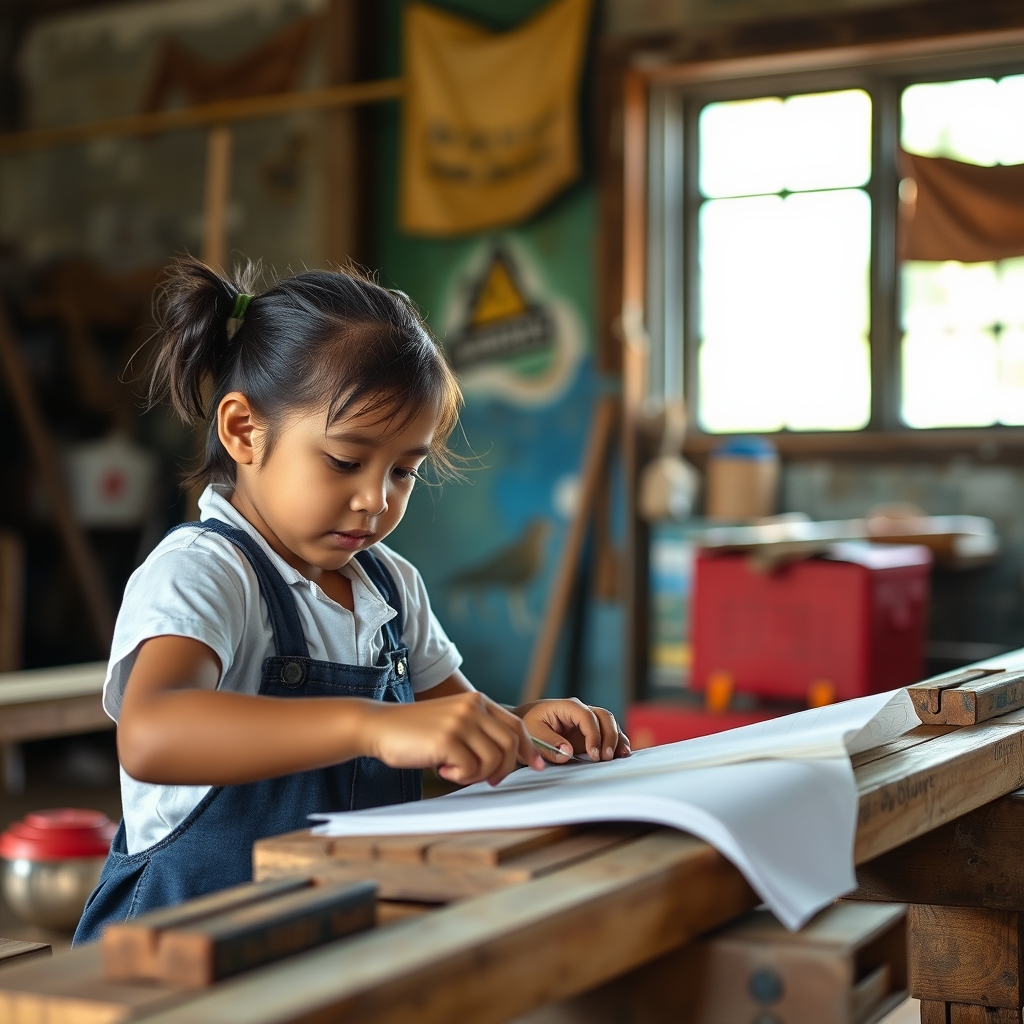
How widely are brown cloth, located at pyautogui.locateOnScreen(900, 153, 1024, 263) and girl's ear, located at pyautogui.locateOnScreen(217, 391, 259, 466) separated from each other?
2980mm

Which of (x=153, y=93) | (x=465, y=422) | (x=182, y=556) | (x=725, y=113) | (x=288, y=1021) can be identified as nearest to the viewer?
(x=288, y=1021)

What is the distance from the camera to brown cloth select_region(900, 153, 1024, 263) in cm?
382

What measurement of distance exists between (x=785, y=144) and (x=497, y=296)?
3.31 feet

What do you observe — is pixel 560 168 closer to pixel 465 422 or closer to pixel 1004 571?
pixel 465 422

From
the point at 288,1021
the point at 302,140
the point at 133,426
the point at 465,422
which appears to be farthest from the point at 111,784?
the point at 288,1021

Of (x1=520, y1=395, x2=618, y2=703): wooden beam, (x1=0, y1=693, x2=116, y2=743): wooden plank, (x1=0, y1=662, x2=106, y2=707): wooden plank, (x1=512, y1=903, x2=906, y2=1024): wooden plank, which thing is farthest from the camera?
(x1=520, y1=395, x2=618, y2=703): wooden beam

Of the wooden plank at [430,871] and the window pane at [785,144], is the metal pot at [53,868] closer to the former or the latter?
the wooden plank at [430,871]

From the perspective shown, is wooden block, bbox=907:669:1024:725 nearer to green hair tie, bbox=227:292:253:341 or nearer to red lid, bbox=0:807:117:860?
green hair tie, bbox=227:292:253:341

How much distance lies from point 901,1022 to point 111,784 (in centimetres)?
315

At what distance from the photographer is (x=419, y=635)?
1443 mm

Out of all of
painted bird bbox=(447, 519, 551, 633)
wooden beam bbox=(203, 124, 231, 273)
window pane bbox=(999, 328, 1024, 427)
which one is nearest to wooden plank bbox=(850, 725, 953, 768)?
window pane bbox=(999, 328, 1024, 427)

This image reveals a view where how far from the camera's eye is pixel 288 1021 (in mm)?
515

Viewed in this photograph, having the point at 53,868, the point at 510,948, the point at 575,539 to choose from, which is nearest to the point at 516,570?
the point at 575,539

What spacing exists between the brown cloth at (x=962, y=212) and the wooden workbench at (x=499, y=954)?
3.24 meters
